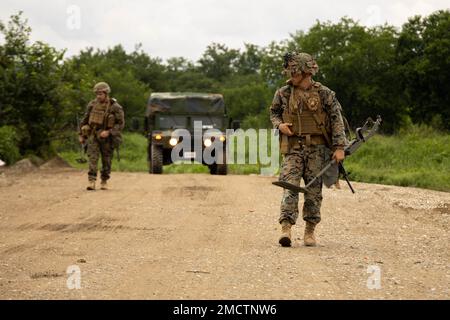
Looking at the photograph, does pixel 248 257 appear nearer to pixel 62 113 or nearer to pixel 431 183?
pixel 431 183

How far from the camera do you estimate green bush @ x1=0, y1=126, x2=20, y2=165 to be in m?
23.5

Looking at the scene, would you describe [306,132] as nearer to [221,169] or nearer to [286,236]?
[286,236]

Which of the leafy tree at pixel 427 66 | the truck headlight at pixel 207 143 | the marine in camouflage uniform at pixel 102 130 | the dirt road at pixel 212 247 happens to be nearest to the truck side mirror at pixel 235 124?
the truck headlight at pixel 207 143

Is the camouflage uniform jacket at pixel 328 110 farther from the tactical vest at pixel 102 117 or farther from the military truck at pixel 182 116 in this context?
the military truck at pixel 182 116

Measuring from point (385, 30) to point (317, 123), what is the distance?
30.2m

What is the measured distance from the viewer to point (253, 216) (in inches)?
472

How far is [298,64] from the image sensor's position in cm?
901

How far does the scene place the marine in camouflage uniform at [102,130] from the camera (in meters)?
16.7

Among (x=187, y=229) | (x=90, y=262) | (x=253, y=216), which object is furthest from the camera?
(x=253, y=216)

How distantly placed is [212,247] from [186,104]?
15536 mm

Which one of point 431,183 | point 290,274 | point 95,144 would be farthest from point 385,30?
point 290,274

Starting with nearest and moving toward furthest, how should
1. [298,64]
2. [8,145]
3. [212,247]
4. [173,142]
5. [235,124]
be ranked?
[212,247], [298,64], [173,142], [235,124], [8,145]

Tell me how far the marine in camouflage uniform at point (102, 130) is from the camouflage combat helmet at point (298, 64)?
7.93 meters

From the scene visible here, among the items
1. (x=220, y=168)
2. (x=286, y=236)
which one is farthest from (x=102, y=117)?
(x=286, y=236)
